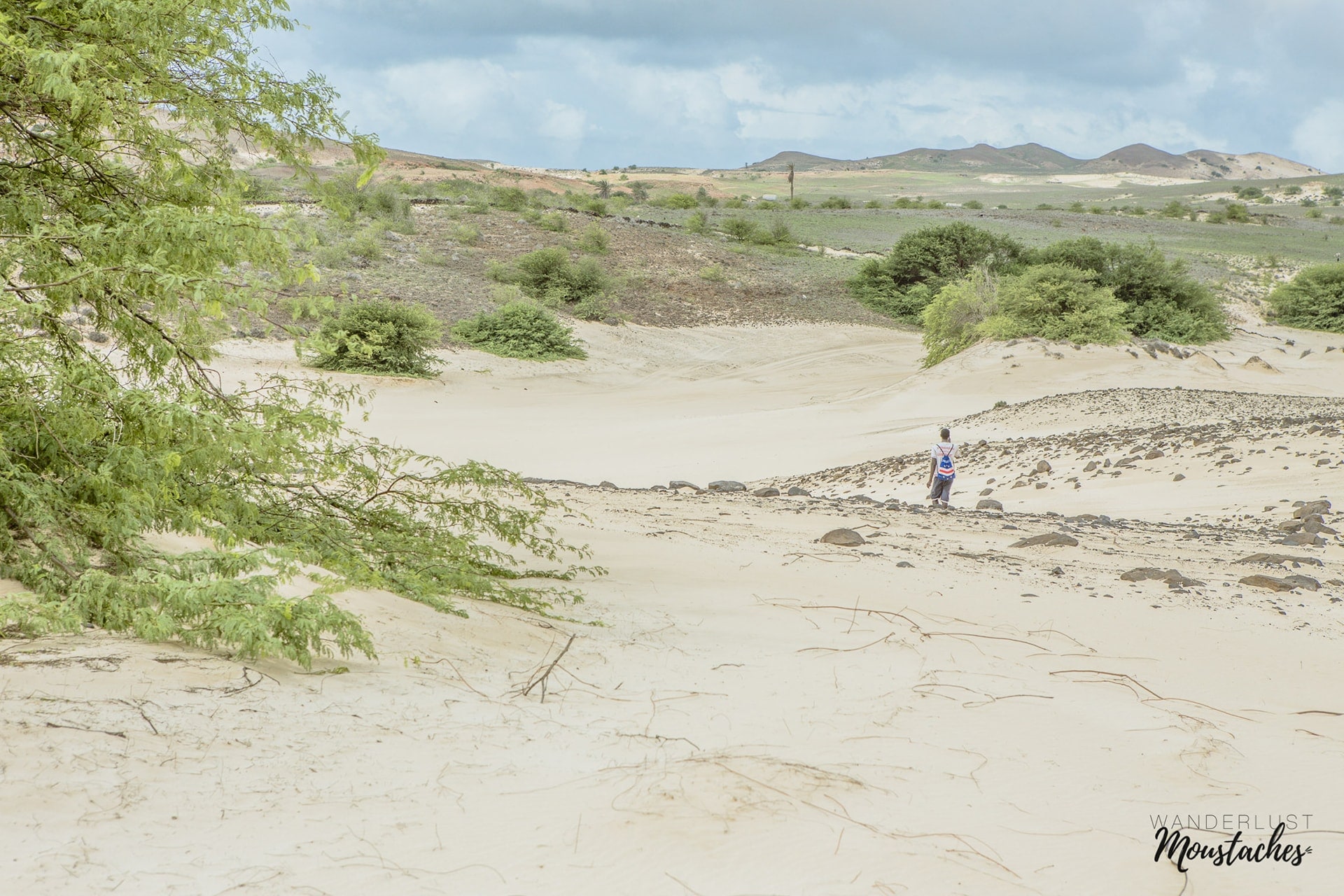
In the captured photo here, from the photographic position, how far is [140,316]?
4133mm

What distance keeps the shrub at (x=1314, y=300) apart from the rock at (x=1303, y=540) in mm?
25119

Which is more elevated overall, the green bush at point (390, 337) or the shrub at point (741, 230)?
the shrub at point (741, 230)

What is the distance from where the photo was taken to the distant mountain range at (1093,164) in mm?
164250

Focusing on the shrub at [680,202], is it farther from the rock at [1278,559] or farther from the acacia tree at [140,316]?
the acacia tree at [140,316]

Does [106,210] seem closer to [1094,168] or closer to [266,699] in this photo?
[266,699]

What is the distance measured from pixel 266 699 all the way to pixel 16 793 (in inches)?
35.3

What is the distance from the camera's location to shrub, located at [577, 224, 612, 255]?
3353 centimetres

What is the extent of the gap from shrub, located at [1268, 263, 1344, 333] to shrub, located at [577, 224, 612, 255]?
20.5 metres

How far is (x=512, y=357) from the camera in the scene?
24203mm

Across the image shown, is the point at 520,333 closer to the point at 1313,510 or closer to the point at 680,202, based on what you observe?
the point at 1313,510

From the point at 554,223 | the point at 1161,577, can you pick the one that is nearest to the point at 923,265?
the point at 554,223

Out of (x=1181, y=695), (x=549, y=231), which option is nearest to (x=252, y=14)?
(x=1181, y=695)

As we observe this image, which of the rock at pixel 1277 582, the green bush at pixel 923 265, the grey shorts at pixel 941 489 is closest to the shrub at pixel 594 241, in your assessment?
the green bush at pixel 923 265

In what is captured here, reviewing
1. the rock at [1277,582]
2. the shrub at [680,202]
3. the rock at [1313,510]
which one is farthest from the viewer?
the shrub at [680,202]
